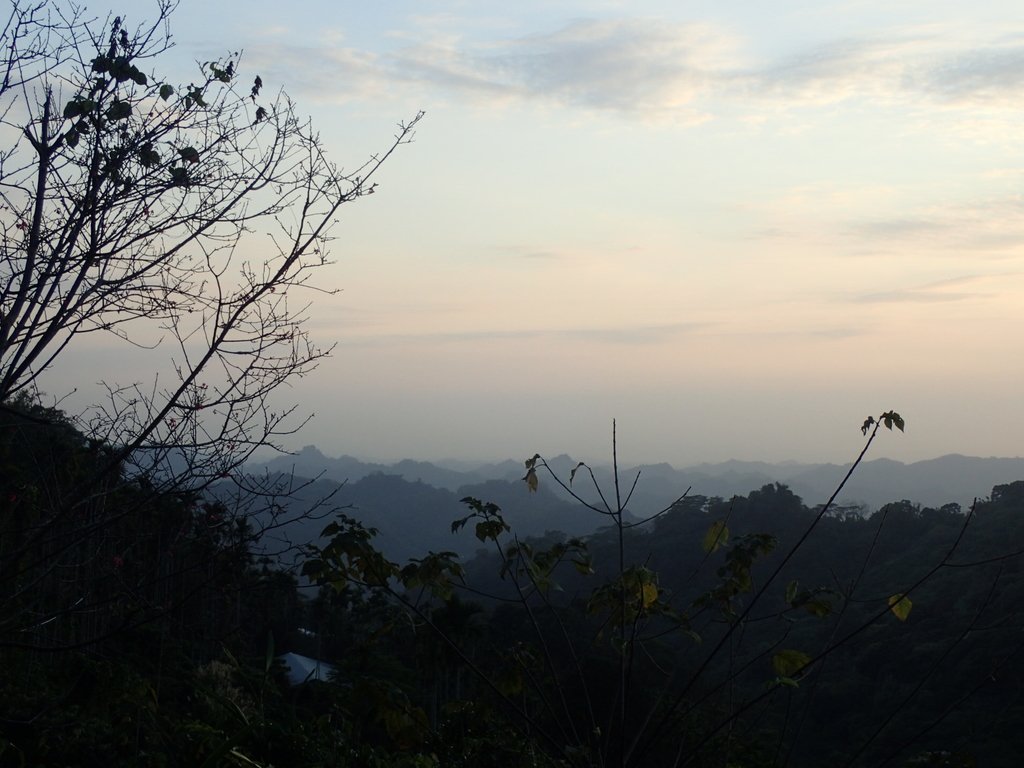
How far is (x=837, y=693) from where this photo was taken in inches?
1280

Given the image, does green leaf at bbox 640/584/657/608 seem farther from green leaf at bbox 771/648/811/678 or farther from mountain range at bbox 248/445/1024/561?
mountain range at bbox 248/445/1024/561

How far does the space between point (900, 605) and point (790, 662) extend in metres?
0.47

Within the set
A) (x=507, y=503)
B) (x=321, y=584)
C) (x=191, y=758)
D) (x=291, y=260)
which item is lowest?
(x=507, y=503)

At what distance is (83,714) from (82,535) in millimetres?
Answer: 4917

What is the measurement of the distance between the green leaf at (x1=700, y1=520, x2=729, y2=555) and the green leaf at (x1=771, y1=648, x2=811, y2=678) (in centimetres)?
47

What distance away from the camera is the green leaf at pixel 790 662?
317 cm

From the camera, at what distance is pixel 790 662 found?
10.5 ft

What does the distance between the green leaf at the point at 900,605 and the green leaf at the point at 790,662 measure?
372 millimetres

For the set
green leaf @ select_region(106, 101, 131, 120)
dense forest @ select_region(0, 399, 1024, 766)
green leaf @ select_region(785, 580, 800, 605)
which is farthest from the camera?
green leaf @ select_region(106, 101, 131, 120)

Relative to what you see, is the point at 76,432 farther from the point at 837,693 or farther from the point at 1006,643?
the point at 837,693

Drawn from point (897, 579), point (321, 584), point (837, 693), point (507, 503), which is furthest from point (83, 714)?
point (507, 503)

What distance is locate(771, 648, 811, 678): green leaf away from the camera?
3.17 meters

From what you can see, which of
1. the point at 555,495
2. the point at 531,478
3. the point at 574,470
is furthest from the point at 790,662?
the point at 555,495

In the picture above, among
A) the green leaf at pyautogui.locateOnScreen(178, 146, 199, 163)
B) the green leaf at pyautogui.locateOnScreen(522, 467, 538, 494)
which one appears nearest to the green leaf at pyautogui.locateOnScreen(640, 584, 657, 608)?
the green leaf at pyautogui.locateOnScreen(522, 467, 538, 494)
